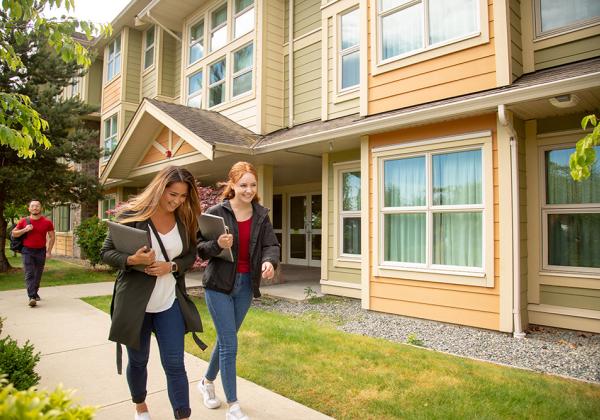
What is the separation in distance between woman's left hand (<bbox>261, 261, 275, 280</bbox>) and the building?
3755mm

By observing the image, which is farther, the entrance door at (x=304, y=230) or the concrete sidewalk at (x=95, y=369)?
the entrance door at (x=304, y=230)

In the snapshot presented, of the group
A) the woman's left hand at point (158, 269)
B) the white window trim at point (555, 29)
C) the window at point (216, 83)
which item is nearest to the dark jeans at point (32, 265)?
the woman's left hand at point (158, 269)

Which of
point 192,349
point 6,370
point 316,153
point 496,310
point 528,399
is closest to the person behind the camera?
point 6,370

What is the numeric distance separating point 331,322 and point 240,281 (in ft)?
11.3

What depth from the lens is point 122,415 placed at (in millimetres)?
3080

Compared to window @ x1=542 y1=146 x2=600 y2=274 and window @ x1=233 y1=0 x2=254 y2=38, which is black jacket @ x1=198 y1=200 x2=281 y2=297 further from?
window @ x1=233 y1=0 x2=254 y2=38

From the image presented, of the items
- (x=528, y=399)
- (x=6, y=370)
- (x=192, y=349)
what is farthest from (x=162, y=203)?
(x=528, y=399)

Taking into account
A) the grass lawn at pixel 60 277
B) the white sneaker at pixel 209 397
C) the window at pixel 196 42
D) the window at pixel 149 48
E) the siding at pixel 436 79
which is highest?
the window at pixel 149 48

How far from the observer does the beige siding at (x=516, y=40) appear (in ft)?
18.8

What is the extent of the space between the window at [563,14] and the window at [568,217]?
1.69 meters

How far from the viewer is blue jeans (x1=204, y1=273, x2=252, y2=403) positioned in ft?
9.34

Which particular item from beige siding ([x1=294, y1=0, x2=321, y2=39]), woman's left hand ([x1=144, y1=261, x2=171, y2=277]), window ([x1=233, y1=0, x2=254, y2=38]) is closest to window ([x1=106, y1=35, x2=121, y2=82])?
window ([x1=233, y1=0, x2=254, y2=38])

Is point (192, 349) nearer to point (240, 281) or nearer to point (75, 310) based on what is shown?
point (240, 281)

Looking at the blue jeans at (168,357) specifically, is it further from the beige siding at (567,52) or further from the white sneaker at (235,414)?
the beige siding at (567,52)
